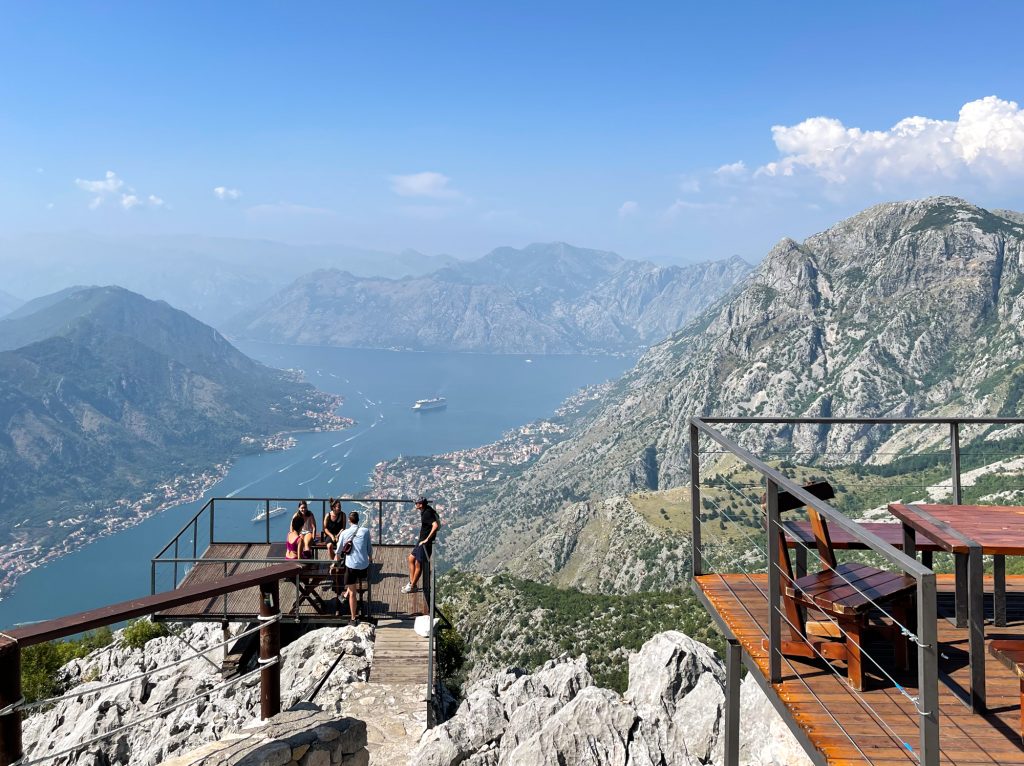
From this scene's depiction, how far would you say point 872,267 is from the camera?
184m

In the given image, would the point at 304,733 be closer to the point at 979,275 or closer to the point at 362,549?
the point at 362,549

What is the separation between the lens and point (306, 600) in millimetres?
13438

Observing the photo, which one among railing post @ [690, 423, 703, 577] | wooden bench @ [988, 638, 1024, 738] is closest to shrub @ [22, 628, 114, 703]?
Result: railing post @ [690, 423, 703, 577]

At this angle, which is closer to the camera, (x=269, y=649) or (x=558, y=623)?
(x=269, y=649)

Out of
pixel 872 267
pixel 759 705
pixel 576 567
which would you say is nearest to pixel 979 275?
pixel 872 267

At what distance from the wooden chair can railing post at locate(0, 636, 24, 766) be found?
4.20 metres

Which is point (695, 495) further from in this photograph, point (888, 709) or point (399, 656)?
point (399, 656)

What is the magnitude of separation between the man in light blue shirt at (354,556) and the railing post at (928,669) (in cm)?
994

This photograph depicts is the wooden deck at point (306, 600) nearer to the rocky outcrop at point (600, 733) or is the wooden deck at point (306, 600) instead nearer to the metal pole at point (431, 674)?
the metal pole at point (431, 674)

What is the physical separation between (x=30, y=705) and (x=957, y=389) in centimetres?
15834

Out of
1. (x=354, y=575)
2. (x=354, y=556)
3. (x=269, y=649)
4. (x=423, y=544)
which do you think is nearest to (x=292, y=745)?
(x=269, y=649)

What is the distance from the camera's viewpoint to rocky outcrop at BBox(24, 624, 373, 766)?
430 inches

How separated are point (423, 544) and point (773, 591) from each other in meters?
9.11

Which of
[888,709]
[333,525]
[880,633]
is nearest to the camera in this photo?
[888,709]
